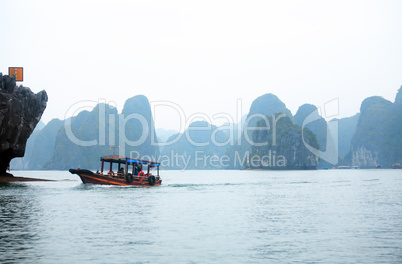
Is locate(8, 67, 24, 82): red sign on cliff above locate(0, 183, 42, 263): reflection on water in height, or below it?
above

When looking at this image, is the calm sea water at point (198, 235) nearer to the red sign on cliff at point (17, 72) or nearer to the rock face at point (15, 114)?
Result: the rock face at point (15, 114)

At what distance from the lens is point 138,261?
11.1 meters

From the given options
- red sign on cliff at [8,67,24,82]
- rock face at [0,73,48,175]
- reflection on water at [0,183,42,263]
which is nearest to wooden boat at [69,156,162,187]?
rock face at [0,73,48,175]

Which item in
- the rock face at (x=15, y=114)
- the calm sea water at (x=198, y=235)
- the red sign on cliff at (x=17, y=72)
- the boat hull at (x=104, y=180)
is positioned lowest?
the calm sea water at (x=198, y=235)

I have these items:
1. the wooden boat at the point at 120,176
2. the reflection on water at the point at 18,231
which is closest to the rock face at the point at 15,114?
the wooden boat at the point at 120,176

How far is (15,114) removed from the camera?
4959 cm

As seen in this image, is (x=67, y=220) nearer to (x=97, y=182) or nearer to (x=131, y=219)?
(x=131, y=219)

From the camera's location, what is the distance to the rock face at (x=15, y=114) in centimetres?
4806

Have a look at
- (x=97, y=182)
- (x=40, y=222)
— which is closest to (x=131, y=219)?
(x=40, y=222)

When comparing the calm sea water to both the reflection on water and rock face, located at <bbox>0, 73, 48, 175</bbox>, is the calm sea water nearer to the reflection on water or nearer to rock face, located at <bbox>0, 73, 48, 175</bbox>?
the reflection on water

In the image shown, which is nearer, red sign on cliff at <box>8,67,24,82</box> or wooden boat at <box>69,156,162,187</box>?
wooden boat at <box>69,156,162,187</box>

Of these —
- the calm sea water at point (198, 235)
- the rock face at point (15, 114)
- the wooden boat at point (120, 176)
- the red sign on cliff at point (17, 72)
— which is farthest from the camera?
the red sign on cliff at point (17, 72)

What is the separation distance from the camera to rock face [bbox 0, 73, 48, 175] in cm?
4806

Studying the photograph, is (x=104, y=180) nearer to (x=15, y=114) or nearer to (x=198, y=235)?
(x=15, y=114)
